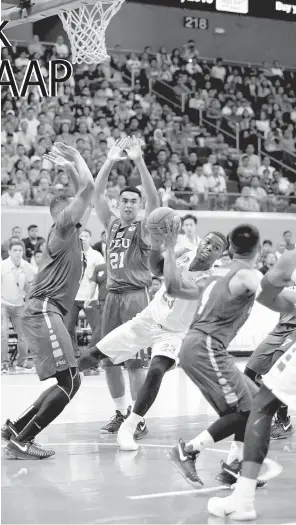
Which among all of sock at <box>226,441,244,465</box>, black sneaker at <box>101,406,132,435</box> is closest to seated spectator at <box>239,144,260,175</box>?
black sneaker at <box>101,406,132,435</box>

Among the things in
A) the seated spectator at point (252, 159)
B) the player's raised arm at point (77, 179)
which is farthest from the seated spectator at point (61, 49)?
the player's raised arm at point (77, 179)

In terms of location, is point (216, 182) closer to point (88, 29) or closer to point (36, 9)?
point (88, 29)

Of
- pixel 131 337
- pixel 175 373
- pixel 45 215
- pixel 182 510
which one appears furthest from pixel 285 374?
pixel 45 215

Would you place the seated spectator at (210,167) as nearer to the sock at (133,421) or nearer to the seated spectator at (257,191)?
the seated spectator at (257,191)

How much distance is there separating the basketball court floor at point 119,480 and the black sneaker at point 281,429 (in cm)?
10

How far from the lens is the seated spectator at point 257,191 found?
66.8ft

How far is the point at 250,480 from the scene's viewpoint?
528 centimetres

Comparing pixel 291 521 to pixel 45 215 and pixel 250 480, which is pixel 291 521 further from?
pixel 45 215

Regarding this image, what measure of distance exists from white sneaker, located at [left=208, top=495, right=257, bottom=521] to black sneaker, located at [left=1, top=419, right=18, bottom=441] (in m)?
2.33

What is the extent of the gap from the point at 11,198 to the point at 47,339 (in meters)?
10.7

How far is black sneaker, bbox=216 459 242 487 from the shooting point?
20.0 ft

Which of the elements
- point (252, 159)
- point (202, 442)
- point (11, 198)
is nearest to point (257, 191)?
point (252, 159)

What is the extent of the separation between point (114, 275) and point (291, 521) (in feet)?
12.5

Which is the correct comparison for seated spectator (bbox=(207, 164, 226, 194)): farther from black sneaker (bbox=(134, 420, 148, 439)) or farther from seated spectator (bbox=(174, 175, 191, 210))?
black sneaker (bbox=(134, 420, 148, 439))
